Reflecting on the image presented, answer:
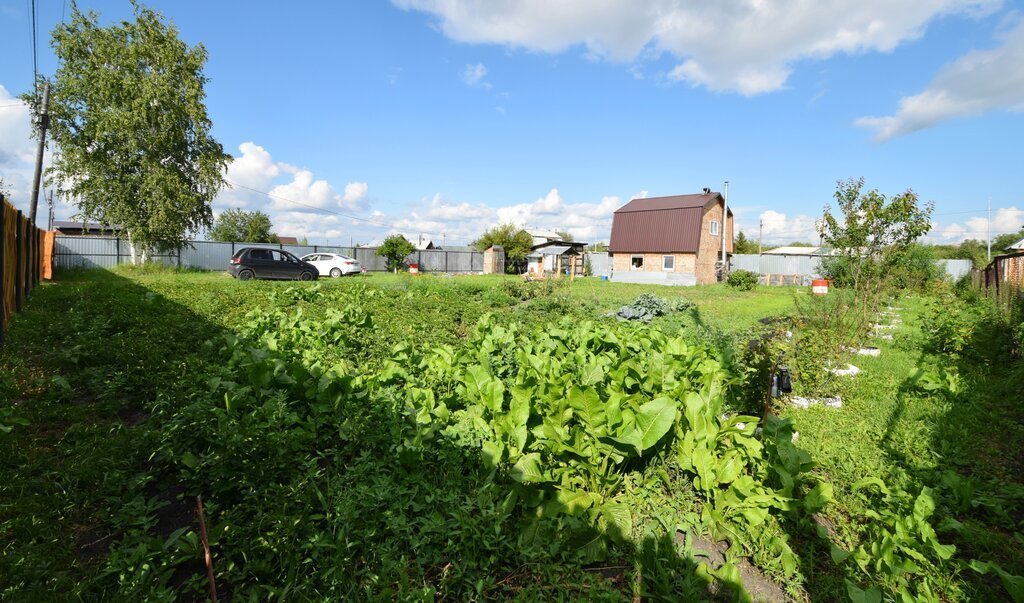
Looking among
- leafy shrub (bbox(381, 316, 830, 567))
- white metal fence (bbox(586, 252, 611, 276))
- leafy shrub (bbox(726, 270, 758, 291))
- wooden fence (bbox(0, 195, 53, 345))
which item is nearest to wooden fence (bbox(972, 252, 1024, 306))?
leafy shrub (bbox(381, 316, 830, 567))

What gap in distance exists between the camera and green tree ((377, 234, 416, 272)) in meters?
32.0

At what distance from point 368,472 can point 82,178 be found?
81.7 ft

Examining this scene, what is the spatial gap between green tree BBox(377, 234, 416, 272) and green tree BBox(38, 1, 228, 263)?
12012mm

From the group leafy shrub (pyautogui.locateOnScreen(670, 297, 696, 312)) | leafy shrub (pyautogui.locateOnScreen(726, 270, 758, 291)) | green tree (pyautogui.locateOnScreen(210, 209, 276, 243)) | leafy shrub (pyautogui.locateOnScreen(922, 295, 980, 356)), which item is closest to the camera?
leafy shrub (pyautogui.locateOnScreen(922, 295, 980, 356))

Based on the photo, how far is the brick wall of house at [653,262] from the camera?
29953mm

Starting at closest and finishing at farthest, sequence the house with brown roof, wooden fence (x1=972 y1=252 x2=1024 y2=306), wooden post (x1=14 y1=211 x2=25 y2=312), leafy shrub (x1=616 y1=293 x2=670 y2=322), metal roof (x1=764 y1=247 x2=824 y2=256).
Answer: wooden post (x1=14 y1=211 x2=25 y2=312), wooden fence (x1=972 y1=252 x2=1024 y2=306), leafy shrub (x1=616 y1=293 x2=670 y2=322), the house with brown roof, metal roof (x1=764 y1=247 x2=824 y2=256)

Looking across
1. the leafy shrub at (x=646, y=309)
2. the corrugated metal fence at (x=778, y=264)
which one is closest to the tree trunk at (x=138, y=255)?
the leafy shrub at (x=646, y=309)

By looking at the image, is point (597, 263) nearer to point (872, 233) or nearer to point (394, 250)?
point (394, 250)

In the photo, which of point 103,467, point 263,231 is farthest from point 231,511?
point 263,231

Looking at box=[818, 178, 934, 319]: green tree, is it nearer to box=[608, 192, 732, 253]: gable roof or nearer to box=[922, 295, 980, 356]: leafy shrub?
box=[922, 295, 980, 356]: leafy shrub

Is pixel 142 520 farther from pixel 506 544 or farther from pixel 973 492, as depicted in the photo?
pixel 973 492

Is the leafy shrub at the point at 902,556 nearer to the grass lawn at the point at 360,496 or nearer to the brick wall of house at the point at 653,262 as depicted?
the grass lawn at the point at 360,496

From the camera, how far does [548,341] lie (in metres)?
4.71

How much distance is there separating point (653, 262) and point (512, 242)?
13.2 meters
